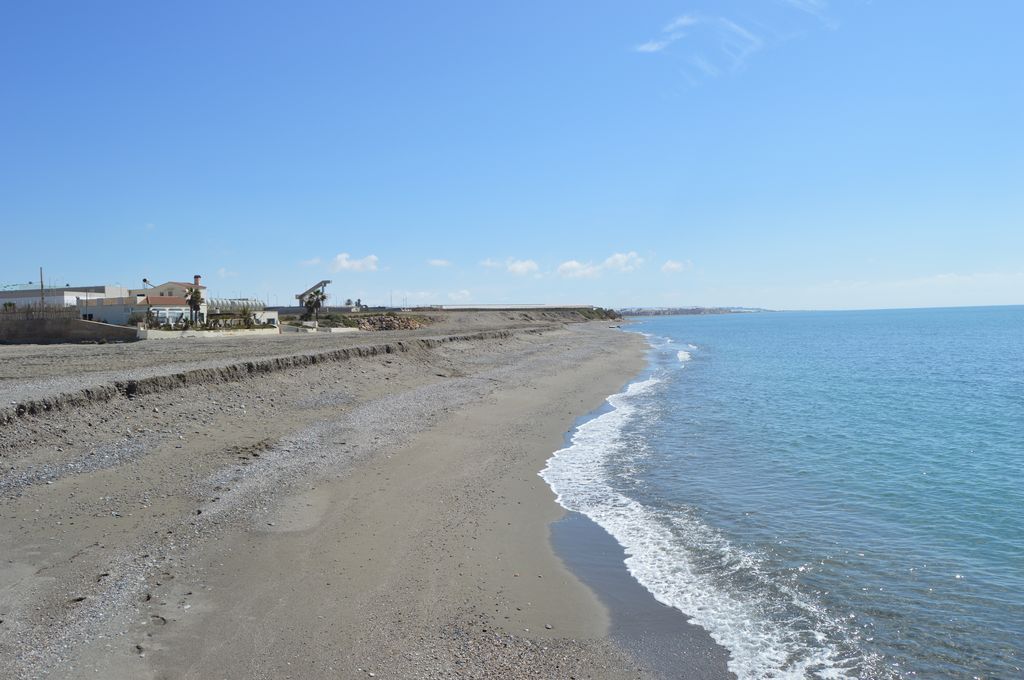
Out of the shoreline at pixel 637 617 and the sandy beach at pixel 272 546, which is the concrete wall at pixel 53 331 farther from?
the shoreline at pixel 637 617

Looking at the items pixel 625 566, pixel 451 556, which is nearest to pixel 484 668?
pixel 451 556

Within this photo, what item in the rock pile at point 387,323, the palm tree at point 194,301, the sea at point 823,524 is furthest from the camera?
the rock pile at point 387,323

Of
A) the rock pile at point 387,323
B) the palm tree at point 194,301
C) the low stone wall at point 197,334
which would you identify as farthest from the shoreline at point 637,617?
the rock pile at point 387,323

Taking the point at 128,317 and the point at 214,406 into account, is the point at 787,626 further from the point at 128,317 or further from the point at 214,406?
the point at 128,317

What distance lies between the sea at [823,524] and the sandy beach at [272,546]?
1582 mm

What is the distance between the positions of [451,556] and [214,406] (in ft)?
36.6

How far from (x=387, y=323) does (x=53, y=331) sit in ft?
125

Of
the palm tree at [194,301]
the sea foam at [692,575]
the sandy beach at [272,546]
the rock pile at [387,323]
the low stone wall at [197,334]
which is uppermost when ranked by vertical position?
the palm tree at [194,301]

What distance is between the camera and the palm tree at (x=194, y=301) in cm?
6381

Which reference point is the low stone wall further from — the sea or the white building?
the sea

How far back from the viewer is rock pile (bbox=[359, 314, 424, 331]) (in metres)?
80.7

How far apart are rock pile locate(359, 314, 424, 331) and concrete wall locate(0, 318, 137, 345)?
30487 millimetres

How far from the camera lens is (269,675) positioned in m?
5.93

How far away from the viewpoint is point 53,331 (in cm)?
5294
